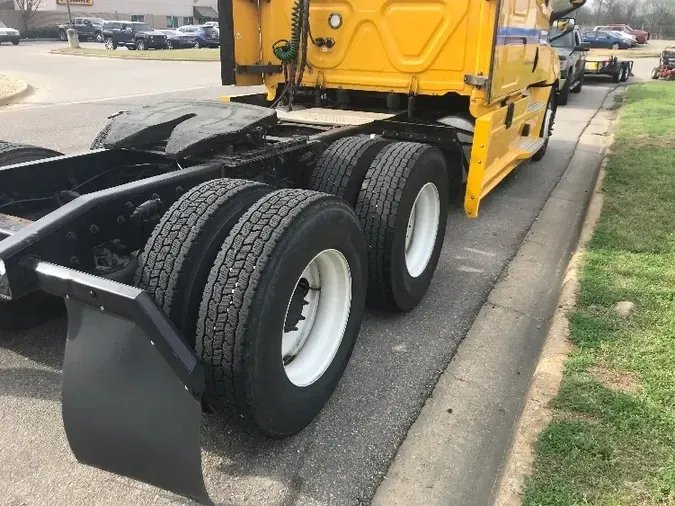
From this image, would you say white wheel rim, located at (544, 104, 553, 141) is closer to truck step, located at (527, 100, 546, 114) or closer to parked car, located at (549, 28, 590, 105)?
truck step, located at (527, 100, 546, 114)

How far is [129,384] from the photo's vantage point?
6.70ft

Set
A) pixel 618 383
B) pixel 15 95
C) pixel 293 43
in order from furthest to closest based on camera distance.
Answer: pixel 15 95 < pixel 293 43 < pixel 618 383

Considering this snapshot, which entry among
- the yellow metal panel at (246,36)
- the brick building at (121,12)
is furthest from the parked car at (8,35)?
the yellow metal panel at (246,36)

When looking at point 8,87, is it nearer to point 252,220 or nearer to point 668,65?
point 252,220

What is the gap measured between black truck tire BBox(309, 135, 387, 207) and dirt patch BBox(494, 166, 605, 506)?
1476mm

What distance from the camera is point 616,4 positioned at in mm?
67562

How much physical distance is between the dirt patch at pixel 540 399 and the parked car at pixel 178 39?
1559 inches

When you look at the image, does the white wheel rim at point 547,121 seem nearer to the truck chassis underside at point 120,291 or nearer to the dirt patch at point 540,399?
the dirt patch at point 540,399

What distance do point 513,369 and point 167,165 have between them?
236 cm

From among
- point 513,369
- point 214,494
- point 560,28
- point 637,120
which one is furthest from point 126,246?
point 637,120

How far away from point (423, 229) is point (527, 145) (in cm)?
339

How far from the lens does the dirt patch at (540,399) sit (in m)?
2.44

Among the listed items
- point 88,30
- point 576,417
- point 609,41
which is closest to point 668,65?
point 609,41

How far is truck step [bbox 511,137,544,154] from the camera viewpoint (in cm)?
668
